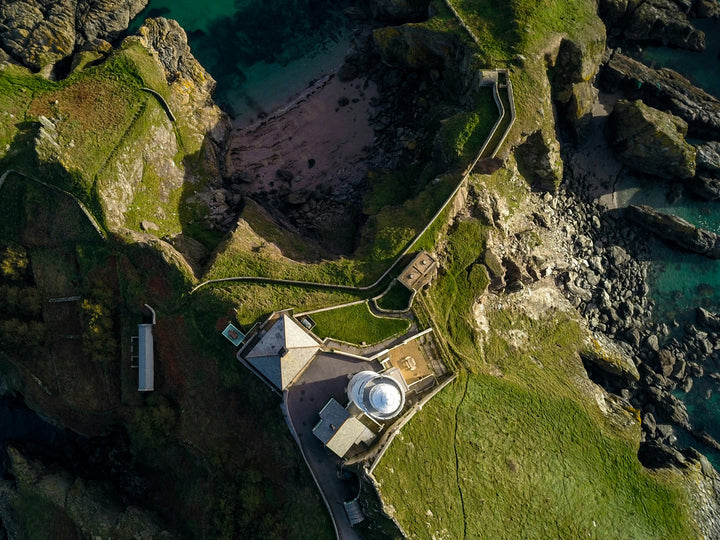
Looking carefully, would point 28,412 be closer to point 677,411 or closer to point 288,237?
point 288,237

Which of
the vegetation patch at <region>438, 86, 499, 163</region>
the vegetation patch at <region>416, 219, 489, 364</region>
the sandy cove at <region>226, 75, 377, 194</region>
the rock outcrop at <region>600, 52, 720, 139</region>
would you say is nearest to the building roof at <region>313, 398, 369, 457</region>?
the vegetation patch at <region>416, 219, 489, 364</region>

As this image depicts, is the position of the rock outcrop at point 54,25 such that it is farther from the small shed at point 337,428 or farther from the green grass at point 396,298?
the small shed at point 337,428

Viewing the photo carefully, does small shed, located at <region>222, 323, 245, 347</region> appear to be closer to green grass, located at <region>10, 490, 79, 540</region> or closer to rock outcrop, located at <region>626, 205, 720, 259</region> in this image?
green grass, located at <region>10, 490, 79, 540</region>

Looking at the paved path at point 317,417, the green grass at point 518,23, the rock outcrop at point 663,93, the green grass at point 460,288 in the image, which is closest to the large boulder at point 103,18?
the green grass at point 518,23

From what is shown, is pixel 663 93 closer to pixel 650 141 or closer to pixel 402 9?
pixel 650 141

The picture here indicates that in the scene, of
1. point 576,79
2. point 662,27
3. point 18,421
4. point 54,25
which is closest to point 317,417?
point 18,421

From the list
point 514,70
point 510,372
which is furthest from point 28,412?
point 514,70
